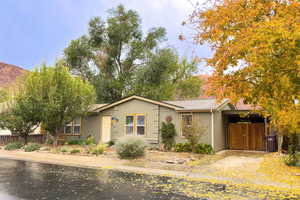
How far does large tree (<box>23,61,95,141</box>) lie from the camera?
16922mm

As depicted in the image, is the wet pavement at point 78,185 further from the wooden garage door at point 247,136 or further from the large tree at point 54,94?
the wooden garage door at point 247,136

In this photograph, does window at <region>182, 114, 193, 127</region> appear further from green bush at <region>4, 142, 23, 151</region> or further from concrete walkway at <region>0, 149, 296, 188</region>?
green bush at <region>4, 142, 23, 151</region>

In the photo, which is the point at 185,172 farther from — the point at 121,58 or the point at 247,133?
the point at 121,58

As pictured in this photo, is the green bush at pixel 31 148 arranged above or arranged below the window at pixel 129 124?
below

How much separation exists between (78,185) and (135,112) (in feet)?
37.0

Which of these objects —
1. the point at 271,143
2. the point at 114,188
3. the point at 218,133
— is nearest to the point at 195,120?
the point at 218,133

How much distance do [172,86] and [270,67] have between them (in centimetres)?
2742

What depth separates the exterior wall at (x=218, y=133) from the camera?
1679 cm

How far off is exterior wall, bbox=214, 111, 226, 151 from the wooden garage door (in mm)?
801

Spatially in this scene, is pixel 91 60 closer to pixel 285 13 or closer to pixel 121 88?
pixel 121 88

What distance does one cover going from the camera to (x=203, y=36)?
1057 centimetres

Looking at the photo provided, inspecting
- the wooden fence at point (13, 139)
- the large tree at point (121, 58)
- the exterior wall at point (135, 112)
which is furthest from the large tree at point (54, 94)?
the large tree at point (121, 58)

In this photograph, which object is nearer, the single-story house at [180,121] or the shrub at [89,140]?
the single-story house at [180,121]

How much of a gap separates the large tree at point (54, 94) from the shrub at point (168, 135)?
635cm
